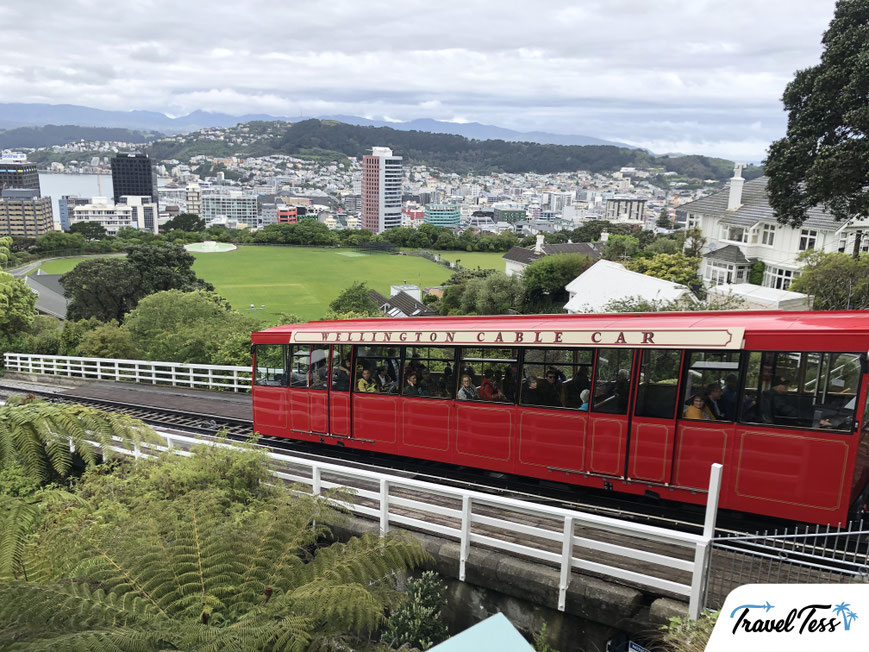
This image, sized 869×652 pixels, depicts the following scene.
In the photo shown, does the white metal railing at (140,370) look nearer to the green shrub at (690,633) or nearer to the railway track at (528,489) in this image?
the railway track at (528,489)

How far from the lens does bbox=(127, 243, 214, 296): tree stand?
5958 cm

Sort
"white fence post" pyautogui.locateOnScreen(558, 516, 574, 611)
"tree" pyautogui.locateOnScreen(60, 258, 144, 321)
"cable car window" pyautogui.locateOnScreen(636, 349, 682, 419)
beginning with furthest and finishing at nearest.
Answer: "tree" pyautogui.locateOnScreen(60, 258, 144, 321) → "cable car window" pyautogui.locateOnScreen(636, 349, 682, 419) → "white fence post" pyautogui.locateOnScreen(558, 516, 574, 611)

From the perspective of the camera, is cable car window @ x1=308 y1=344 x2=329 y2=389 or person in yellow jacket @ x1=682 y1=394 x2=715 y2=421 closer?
person in yellow jacket @ x1=682 y1=394 x2=715 y2=421

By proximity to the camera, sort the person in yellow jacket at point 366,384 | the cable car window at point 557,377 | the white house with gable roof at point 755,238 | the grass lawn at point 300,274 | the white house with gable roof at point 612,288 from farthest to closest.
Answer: the grass lawn at point 300,274 < the white house with gable roof at point 755,238 < the white house with gable roof at point 612,288 < the person in yellow jacket at point 366,384 < the cable car window at point 557,377

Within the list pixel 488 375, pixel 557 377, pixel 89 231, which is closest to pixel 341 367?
pixel 488 375

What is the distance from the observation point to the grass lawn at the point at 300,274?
302 feet

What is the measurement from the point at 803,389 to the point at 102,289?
5924cm

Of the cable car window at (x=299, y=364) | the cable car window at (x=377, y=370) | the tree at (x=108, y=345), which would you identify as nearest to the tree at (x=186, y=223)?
the tree at (x=108, y=345)

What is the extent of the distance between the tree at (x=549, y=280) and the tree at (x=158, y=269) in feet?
100

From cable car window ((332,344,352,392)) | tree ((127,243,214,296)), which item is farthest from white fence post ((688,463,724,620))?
tree ((127,243,214,296))

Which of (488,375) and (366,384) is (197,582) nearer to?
(488,375)

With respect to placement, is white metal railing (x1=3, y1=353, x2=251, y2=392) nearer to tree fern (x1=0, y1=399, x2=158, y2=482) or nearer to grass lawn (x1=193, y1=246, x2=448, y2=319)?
tree fern (x1=0, y1=399, x2=158, y2=482)

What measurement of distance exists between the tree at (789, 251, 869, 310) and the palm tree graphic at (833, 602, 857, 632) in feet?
84.9

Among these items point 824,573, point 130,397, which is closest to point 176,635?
point 824,573
